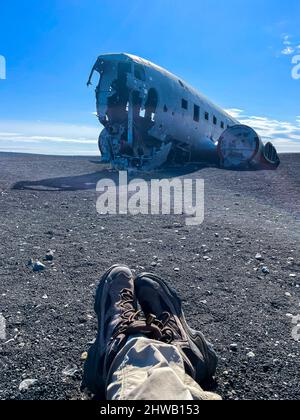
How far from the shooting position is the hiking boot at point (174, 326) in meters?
2.49

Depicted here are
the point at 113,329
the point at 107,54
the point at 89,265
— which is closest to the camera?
the point at 113,329

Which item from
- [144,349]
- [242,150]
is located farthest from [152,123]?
[144,349]

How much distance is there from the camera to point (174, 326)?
2.80m

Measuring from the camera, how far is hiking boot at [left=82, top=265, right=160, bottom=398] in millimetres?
2379

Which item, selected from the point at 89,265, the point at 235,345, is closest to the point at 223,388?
the point at 235,345

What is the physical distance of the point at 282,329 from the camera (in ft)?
10.6

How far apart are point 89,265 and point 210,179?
32.9 feet

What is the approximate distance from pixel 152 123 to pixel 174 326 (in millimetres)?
15101

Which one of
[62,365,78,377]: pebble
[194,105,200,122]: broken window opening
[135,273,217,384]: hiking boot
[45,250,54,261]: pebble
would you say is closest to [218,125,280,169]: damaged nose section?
[194,105,200,122]: broken window opening

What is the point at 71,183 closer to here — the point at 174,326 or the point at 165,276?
the point at 165,276

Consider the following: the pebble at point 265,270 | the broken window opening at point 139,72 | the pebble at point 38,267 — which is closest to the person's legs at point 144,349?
the pebble at point 38,267

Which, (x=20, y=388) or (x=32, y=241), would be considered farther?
(x=32, y=241)

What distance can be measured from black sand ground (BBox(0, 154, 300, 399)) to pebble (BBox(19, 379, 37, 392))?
28 mm
